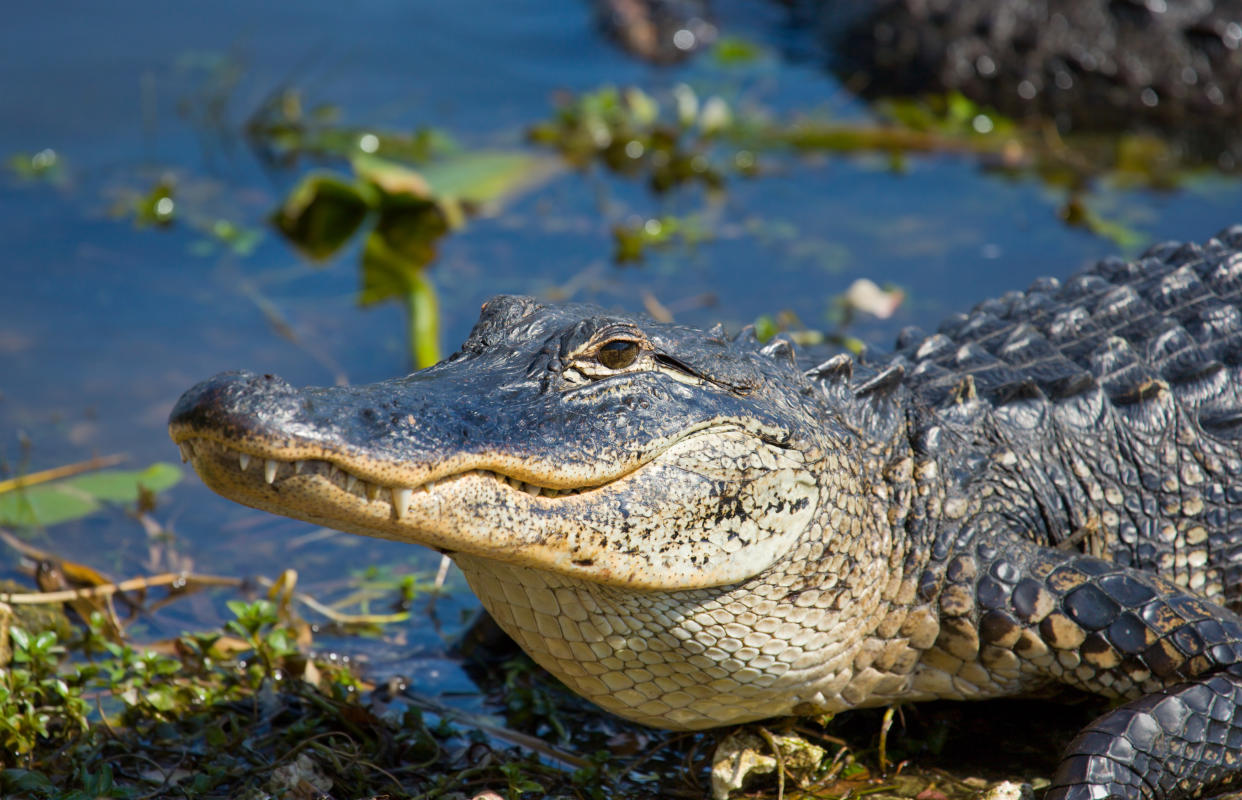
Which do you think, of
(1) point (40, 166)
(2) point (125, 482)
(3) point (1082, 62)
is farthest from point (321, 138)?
(3) point (1082, 62)

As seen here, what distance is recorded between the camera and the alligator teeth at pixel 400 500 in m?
2.30

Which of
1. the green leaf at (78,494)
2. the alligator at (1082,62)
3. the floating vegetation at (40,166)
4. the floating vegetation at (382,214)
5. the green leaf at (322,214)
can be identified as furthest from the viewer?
the alligator at (1082,62)

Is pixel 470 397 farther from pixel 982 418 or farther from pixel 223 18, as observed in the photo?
pixel 223 18

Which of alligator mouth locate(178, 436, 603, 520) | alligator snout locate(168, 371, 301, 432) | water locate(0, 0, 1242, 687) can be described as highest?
alligator snout locate(168, 371, 301, 432)

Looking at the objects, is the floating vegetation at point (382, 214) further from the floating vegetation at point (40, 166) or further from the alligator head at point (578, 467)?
the alligator head at point (578, 467)

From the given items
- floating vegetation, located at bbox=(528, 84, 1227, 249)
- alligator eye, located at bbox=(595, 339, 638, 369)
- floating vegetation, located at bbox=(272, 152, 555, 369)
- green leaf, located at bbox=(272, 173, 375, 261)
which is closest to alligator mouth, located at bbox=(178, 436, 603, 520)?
alligator eye, located at bbox=(595, 339, 638, 369)

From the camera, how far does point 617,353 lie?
105 inches

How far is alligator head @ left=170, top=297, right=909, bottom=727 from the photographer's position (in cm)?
223

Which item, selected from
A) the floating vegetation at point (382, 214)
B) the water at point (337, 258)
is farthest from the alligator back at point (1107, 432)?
the floating vegetation at point (382, 214)

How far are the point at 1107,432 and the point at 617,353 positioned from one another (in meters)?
1.45

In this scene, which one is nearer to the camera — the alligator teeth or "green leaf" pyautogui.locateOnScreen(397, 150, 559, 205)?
the alligator teeth

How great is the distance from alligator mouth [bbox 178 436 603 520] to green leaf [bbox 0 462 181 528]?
7.35 ft

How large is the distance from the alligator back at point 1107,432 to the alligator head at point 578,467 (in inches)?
16.7

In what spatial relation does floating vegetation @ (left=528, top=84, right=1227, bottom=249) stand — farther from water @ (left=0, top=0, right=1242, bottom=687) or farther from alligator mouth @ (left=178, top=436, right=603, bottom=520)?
alligator mouth @ (left=178, top=436, right=603, bottom=520)
